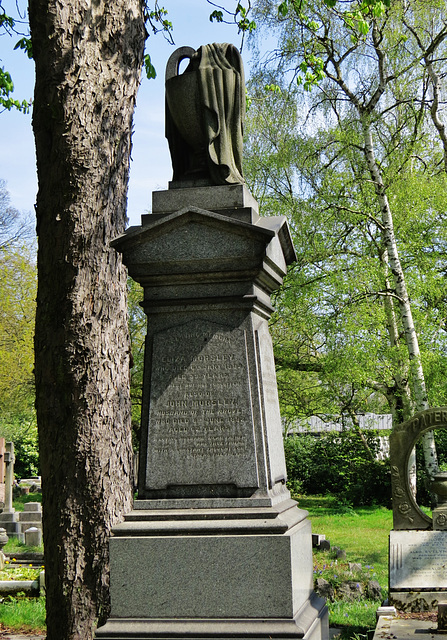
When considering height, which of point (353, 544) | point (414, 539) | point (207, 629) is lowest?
point (353, 544)

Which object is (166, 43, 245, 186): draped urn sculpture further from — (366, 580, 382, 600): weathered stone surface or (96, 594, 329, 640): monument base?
(366, 580, 382, 600): weathered stone surface

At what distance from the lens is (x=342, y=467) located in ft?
77.1

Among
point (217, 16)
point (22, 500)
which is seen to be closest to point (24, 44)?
point (217, 16)

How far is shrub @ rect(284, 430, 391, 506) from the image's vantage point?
21686mm

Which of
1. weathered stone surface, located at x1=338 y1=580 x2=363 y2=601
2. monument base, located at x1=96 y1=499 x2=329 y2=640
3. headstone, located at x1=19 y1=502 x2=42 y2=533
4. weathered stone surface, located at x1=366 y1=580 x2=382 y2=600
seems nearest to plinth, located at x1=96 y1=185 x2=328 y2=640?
monument base, located at x1=96 y1=499 x2=329 y2=640

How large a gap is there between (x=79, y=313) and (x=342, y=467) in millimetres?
18415

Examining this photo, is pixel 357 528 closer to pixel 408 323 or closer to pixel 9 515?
pixel 408 323

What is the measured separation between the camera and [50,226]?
637 centimetres

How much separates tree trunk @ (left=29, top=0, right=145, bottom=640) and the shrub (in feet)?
52.1

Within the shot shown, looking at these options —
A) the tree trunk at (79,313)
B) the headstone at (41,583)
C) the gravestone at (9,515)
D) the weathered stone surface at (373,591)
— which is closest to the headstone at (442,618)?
the tree trunk at (79,313)

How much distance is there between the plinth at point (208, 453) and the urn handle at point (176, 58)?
872mm

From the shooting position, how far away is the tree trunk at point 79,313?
6.16m

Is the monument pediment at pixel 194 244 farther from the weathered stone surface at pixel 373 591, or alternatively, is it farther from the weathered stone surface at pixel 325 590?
the weathered stone surface at pixel 373 591

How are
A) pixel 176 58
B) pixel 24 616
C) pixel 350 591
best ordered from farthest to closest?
pixel 350 591 → pixel 24 616 → pixel 176 58
